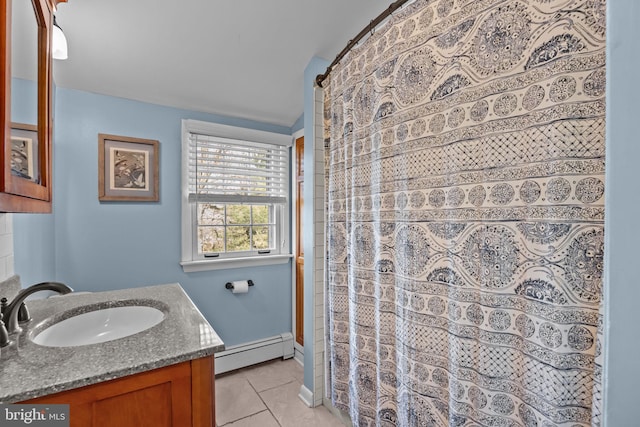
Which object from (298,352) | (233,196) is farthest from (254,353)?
(233,196)

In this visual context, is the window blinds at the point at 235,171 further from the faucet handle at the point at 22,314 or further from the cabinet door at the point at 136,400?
the cabinet door at the point at 136,400

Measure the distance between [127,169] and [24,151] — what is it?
4.24 feet

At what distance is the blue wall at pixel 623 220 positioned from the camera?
33cm

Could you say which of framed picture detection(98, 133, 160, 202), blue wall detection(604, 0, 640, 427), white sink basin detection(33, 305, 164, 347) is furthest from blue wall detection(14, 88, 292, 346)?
blue wall detection(604, 0, 640, 427)

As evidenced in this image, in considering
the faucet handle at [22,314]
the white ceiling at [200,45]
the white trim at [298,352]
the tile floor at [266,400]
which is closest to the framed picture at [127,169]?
the white ceiling at [200,45]

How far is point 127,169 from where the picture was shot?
6.65ft

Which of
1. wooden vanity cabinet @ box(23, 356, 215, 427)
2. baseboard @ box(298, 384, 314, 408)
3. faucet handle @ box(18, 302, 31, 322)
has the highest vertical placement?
faucet handle @ box(18, 302, 31, 322)

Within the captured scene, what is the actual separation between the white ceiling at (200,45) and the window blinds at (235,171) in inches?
13.5

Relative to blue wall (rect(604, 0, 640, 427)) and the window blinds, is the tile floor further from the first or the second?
blue wall (rect(604, 0, 640, 427))

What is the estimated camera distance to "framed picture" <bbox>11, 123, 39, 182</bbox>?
751 millimetres

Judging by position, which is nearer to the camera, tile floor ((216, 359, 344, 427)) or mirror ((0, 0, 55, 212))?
mirror ((0, 0, 55, 212))

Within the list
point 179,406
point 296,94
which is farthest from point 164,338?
point 296,94

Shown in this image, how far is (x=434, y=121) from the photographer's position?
110 cm

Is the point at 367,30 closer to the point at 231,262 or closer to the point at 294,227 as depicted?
the point at 294,227
